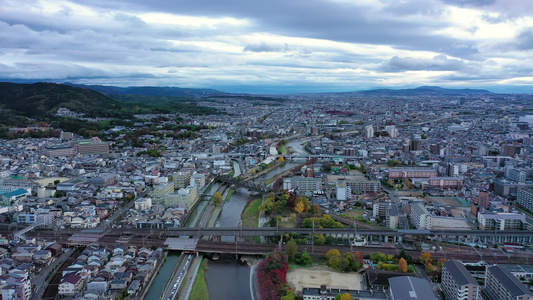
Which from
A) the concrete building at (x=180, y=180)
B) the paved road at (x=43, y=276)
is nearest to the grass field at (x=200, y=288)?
the paved road at (x=43, y=276)

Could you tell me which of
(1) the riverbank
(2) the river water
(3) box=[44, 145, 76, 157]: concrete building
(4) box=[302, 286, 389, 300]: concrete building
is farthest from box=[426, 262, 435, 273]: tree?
(3) box=[44, 145, 76, 157]: concrete building

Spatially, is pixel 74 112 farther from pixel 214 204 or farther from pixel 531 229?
pixel 531 229

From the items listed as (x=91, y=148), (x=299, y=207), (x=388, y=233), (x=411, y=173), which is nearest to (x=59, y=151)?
(x=91, y=148)

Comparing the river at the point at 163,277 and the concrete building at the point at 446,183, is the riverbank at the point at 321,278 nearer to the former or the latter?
the river at the point at 163,277

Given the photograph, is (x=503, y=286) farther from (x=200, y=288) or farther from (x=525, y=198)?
(x=525, y=198)

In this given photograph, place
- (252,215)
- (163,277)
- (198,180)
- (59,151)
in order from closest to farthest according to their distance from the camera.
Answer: (163,277) < (252,215) < (198,180) < (59,151)

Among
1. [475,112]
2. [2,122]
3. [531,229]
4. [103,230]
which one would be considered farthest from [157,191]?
[475,112]

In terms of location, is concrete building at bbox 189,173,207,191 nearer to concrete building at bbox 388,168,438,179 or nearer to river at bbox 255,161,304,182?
river at bbox 255,161,304,182
